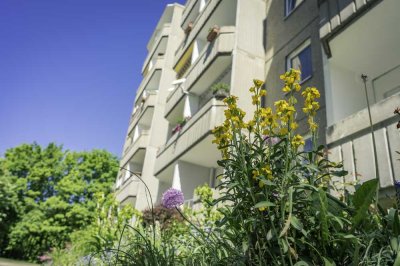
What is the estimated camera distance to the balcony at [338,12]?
6.02 meters

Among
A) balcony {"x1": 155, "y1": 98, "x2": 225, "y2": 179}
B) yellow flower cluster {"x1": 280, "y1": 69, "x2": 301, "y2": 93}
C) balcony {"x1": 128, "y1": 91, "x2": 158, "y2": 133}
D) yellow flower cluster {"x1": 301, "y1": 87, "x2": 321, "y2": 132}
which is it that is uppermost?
balcony {"x1": 128, "y1": 91, "x2": 158, "y2": 133}

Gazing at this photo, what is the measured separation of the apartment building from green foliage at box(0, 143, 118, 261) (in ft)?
37.4

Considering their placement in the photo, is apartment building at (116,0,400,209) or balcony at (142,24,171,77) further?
balcony at (142,24,171,77)

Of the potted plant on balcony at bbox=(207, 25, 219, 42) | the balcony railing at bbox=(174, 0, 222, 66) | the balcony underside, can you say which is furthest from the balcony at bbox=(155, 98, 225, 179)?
the balcony railing at bbox=(174, 0, 222, 66)

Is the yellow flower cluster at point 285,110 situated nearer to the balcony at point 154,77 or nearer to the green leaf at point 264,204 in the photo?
the green leaf at point 264,204

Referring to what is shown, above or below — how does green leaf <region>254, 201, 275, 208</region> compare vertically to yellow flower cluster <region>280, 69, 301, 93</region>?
below

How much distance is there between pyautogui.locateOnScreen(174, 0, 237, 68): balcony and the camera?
14414 millimetres

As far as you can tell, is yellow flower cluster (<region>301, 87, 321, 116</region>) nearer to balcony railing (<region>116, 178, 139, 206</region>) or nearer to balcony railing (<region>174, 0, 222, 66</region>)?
balcony railing (<region>174, 0, 222, 66</region>)

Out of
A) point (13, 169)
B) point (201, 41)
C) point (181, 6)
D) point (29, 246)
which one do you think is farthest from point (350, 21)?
point (13, 169)

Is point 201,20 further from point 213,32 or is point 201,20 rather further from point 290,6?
point 290,6

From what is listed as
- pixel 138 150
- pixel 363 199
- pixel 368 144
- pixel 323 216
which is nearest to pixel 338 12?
pixel 368 144

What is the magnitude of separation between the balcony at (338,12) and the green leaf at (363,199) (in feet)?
16.8

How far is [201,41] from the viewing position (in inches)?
661

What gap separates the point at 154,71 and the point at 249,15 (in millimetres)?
12624
